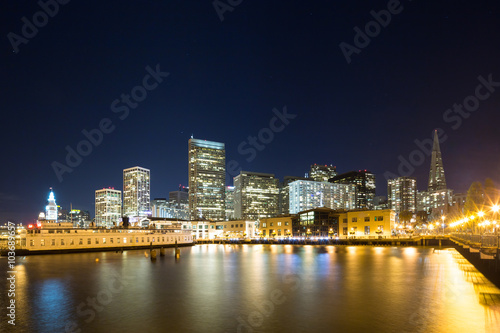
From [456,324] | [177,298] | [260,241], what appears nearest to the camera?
[456,324]

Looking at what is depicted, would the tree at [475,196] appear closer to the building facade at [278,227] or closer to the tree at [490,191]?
the tree at [490,191]

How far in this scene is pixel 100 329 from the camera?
19469mm

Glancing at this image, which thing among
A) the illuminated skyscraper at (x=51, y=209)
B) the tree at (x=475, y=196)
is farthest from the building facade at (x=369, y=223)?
the illuminated skyscraper at (x=51, y=209)

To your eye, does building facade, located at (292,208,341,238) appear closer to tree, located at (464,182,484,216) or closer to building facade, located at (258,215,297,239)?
building facade, located at (258,215,297,239)

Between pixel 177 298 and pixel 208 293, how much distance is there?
300 centimetres

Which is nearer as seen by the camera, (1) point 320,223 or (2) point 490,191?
(2) point 490,191

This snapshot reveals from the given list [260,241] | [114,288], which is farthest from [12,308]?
[260,241]

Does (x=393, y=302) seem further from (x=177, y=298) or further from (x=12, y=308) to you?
(x=12, y=308)

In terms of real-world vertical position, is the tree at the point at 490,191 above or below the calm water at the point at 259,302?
above

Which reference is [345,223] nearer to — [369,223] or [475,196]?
[369,223]

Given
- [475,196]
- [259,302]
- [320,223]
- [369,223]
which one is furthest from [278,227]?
[259,302]

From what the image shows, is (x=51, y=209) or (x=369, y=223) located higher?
(x=51, y=209)

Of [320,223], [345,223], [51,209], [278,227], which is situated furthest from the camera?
[51,209]

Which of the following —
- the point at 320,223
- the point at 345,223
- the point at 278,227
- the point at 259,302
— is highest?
the point at 259,302
